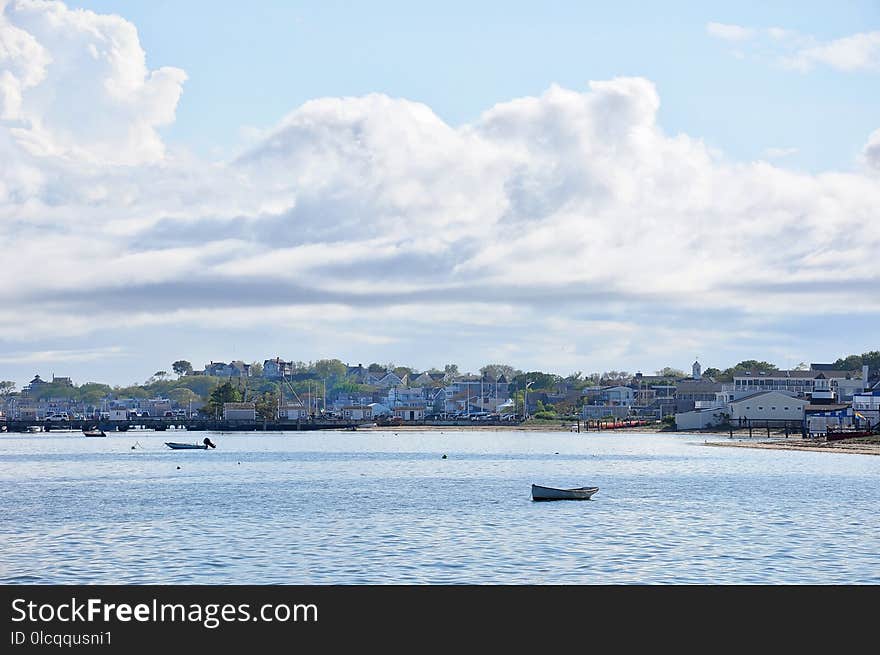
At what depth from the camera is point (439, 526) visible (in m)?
62.8

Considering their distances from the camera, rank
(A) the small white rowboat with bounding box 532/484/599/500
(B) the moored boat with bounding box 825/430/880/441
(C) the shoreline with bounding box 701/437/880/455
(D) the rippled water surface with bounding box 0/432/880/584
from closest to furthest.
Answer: (D) the rippled water surface with bounding box 0/432/880/584 → (A) the small white rowboat with bounding box 532/484/599/500 → (C) the shoreline with bounding box 701/437/880/455 → (B) the moored boat with bounding box 825/430/880/441

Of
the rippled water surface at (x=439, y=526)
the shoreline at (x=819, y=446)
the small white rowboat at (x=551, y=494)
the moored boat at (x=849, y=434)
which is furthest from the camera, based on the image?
the moored boat at (x=849, y=434)

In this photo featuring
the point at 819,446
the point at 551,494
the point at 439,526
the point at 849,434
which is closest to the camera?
the point at 439,526

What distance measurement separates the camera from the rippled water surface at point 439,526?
47125 millimetres

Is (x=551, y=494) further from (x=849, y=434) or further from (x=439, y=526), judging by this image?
(x=849, y=434)

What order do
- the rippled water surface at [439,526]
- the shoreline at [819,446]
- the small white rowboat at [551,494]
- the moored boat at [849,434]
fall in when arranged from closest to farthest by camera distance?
the rippled water surface at [439,526]
the small white rowboat at [551,494]
the shoreline at [819,446]
the moored boat at [849,434]

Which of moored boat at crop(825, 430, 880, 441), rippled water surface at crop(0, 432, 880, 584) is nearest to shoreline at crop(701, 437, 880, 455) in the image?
moored boat at crop(825, 430, 880, 441)

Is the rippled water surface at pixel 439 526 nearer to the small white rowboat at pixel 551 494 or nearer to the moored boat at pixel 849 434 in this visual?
the small white rowboat at pixel 551 494

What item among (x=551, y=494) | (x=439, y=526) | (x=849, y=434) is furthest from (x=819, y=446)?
(x=439, y=526)

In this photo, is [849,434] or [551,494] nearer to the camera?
[551,494]

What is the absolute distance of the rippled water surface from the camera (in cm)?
4712

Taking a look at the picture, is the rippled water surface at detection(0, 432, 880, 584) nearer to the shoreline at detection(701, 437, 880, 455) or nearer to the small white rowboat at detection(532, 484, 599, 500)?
the small white rowboat at detection(532, 484, 599, 500)

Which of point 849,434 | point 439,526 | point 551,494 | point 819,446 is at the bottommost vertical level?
point 439,526

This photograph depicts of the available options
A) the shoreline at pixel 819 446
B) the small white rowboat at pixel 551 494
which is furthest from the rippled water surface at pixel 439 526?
the shoreline at pixel 819 446
